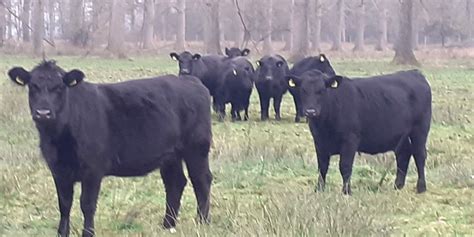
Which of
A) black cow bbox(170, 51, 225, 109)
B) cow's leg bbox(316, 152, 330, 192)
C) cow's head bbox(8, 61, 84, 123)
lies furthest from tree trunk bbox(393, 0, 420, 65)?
cow's head bbox(8, 61, 84, 123)

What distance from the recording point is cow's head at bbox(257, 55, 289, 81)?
19562 mm

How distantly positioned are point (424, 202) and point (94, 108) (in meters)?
3.94

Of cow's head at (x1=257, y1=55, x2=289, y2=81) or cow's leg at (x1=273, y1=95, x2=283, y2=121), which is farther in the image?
cow's head at (x1=257, y1=55, x2=289, y2=81)

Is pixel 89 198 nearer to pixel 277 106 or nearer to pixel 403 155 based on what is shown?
pixel 403 155

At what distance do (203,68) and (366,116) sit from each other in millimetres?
10241

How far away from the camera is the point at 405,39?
4066cm

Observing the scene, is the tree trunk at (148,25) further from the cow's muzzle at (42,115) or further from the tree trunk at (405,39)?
→ the cow's muzzle at (42,115)

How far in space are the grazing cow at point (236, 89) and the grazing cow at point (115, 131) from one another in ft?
33.1

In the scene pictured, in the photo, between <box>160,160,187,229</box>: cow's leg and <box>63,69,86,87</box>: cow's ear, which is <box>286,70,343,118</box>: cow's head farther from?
<box>63,69,86,87</box>: cow's ear

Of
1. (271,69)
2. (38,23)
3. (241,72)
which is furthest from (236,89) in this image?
(38,23)

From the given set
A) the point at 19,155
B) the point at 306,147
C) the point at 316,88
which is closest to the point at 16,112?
the point at 19,155

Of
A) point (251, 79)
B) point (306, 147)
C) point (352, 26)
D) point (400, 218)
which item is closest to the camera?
point (400, 218)

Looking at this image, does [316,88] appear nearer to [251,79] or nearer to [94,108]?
[94,108]

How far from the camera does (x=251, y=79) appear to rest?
19.9 metres
